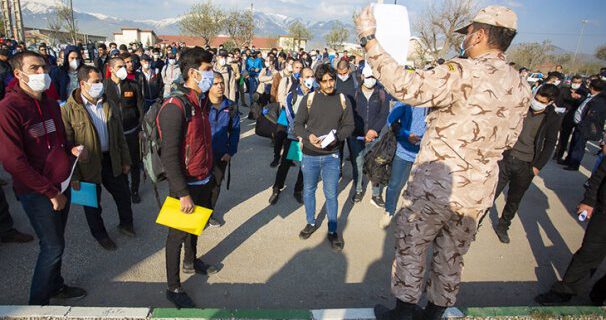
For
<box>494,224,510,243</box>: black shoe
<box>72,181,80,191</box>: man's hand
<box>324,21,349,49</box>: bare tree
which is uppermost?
<box>324,21,349,49</box>: bare tree

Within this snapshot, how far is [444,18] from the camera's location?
28219 mm

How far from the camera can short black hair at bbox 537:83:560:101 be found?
151 inches

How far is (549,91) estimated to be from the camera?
3.86 m

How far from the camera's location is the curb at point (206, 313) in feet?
7.74

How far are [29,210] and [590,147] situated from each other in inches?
539

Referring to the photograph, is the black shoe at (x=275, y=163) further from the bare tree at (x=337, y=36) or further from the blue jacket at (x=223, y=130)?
the bare tree at (x=337, y=36)

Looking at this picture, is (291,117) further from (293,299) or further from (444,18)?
(444,18)

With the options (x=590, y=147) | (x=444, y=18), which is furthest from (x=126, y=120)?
(x=444, y=18)

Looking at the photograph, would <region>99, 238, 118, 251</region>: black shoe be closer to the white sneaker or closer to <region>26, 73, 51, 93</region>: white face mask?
<region>26, 73, 51, 93</region>: white face mask

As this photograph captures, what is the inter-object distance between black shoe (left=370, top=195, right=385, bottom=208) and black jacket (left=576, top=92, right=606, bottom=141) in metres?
5.64

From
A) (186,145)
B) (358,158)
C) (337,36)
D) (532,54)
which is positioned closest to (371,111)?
(358,158)

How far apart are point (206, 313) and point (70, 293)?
1.37 meters

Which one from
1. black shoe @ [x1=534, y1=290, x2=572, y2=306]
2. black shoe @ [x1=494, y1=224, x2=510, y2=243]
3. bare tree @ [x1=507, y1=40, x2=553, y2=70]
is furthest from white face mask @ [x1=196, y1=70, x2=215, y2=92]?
bare tree @ [x1=507, y1=40, x2=553, y2=70]

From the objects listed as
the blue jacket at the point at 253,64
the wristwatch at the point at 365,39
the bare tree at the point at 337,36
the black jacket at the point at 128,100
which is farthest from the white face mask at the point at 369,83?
the bare tree at the point at 337,36
